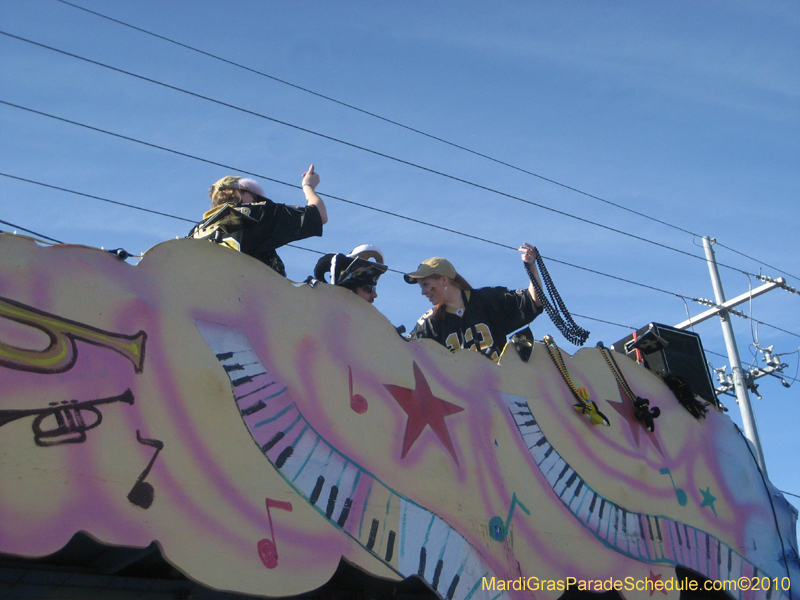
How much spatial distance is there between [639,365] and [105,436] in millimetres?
4286

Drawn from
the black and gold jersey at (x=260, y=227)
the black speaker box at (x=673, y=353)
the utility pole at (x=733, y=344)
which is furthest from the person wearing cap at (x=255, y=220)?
the utility pole at (x=733, y=344)

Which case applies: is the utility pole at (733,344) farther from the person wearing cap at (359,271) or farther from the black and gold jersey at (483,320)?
the person wearing cap at (359,271)

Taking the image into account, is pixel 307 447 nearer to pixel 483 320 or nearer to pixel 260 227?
pixel 260 227

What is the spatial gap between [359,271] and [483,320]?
1.19 meters

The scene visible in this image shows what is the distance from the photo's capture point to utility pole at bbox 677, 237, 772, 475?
13367mm

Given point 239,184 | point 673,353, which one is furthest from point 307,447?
point 673,353

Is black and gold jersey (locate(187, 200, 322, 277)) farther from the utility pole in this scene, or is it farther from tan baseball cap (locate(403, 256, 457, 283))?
the utility pole

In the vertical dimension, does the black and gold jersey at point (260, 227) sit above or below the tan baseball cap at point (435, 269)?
below

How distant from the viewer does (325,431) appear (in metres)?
4.08

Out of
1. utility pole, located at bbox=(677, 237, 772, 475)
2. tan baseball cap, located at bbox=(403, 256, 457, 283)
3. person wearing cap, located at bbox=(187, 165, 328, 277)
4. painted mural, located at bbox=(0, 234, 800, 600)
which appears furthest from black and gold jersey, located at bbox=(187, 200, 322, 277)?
utility pole, located at bbox=(677, 237, 772, 475)

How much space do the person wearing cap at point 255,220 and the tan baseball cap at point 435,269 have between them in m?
1.17

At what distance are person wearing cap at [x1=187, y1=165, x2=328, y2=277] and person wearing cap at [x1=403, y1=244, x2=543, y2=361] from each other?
1249 mm

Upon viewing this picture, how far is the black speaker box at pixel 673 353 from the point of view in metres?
6.78

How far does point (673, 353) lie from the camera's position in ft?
23.0
